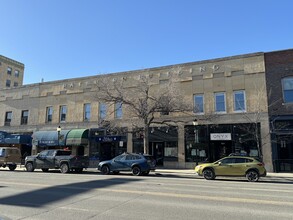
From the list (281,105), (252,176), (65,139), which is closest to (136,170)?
(252,176)

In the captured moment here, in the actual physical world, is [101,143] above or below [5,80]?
below

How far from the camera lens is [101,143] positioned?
28.3m

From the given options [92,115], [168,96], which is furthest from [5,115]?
[168,96]

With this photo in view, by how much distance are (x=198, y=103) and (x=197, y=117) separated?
1438 millimetres

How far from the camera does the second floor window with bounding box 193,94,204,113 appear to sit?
24.6 m

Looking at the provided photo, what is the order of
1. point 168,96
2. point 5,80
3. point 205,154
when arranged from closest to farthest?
1. point 168,96
2. point 205,154
3. point 5,80

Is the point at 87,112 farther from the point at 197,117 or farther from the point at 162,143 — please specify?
the point at 197,117

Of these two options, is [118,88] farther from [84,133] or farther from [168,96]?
[84,133]

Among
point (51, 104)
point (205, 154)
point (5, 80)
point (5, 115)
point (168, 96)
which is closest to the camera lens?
point (168, 96)

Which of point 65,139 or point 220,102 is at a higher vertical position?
point 220,102

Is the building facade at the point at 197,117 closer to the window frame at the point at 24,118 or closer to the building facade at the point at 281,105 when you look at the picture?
the building facade at the point at 281,105

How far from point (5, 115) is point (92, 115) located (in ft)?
43.6

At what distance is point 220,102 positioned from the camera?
24.3 meters

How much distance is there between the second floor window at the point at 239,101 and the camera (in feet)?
76.9
